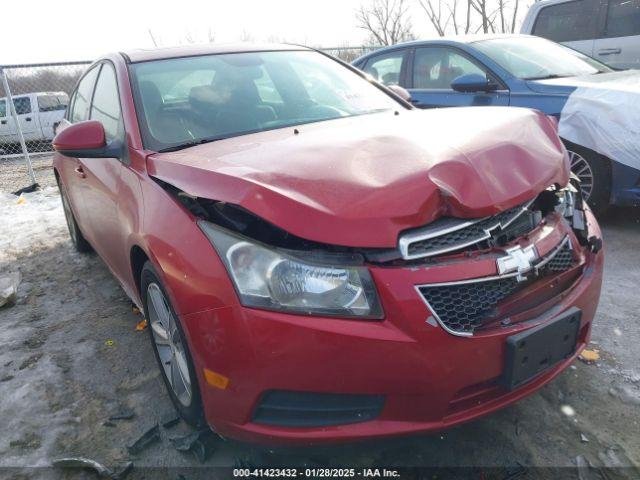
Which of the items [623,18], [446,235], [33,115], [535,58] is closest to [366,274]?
[446,235]

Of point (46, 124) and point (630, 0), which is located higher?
point (630, 0)

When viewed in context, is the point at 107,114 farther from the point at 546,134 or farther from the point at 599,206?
the point at 599,206

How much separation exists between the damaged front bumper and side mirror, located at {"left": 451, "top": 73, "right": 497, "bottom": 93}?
3214 mm

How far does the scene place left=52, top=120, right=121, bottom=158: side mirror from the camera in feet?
8.05

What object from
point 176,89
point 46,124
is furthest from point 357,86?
point 46,124

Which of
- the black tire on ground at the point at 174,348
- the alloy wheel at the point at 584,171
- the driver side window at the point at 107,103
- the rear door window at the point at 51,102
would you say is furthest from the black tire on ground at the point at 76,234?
the rear door window at the point at 51,102

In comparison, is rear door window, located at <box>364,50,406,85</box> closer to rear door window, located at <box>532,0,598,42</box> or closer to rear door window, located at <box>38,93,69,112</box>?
rear door window, located at <box>532,0,598,42</box>

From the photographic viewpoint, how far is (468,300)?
161 cm

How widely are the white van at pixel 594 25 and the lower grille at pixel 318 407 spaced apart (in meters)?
6.36

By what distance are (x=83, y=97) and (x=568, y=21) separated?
6.19 metres

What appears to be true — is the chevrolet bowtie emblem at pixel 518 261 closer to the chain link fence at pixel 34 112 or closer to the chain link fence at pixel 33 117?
the chain link fence at pixel 34 112

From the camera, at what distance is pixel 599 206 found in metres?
4.00

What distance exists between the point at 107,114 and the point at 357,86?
1.47m

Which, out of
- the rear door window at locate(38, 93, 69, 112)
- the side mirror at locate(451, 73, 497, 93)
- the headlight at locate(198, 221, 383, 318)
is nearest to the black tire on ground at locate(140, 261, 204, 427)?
the headlight at locate(198, 221, 383, 318)
